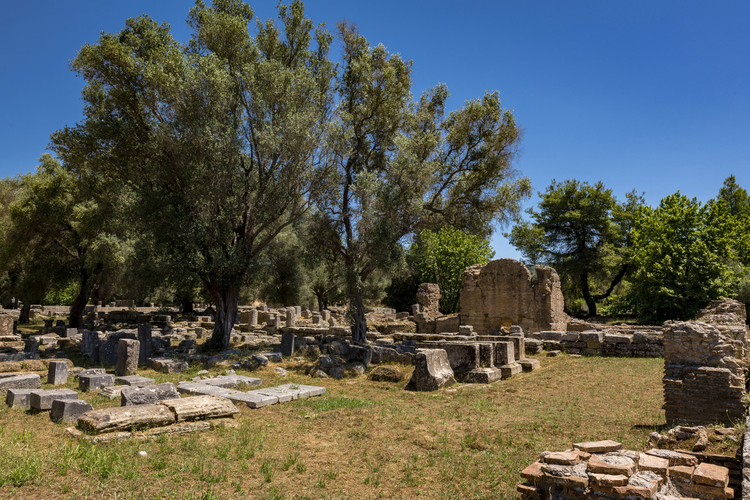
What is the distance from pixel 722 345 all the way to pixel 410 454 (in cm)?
545

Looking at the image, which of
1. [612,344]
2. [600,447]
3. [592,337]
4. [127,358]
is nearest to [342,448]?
[600,447]

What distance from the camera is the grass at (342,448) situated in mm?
5195

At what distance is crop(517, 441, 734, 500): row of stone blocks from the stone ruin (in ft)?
9.96

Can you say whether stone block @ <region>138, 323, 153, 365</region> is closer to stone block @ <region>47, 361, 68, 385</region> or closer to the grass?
stone block @ <region>47, 361, 68, 385</region>

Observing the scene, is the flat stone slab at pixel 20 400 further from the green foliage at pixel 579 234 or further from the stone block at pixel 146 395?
the green foliage at pixel 579 234

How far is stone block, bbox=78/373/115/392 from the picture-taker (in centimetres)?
1048

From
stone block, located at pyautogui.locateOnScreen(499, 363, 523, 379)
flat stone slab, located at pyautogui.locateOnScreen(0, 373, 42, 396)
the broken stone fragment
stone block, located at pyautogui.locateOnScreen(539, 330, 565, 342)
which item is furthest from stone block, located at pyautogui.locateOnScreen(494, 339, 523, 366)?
flat stone slab, located at pyautogui.locateOnScreen(0, 373, 42, 396)

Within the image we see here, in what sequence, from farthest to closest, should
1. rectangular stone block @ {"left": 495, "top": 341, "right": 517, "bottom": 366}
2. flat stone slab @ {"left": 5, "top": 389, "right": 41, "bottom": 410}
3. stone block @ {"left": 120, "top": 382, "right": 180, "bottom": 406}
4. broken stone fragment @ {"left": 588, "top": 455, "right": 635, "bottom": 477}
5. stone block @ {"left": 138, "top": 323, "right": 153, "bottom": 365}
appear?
stone block @ {"left": 138, "top": 323, "right": 153, "bottom": 365}
rectangular stone block @ {"left": 495, "top": 341, "right": 517, "bottom": 366}
flat stone slab @ {"left": 5, "top": 389, "right": 41, "bottom": 410}
stone block @ {"left": 120, "top": 382, "right": 180, "bottom": 406}
broken stone fragment @ {"left": 588, "top": 455, "right": 635, "bottom": 477}

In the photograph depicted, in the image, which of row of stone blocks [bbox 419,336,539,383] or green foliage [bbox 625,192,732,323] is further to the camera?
green foliage [bbox 625,192,732,323]

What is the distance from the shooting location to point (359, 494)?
523cm

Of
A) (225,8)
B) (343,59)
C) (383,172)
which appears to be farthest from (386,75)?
(225,8)

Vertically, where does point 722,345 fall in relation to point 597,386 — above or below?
above

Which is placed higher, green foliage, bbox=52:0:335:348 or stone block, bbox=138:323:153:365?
green foliage, bbox=52:0:335:348

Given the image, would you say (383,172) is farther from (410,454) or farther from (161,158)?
(410,454)
